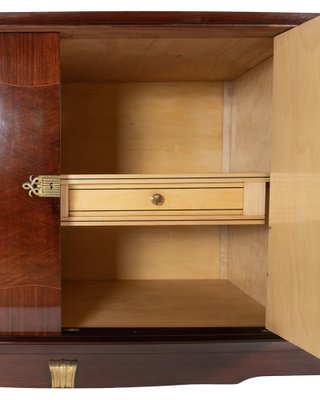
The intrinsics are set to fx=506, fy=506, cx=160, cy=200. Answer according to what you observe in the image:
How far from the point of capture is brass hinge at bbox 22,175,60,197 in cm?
138

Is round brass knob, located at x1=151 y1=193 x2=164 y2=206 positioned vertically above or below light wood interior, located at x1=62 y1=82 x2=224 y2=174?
below

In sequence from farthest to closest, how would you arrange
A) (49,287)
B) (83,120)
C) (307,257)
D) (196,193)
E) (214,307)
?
(83,120)
(214,307)
(196,193)
(49,287)
(307,257)

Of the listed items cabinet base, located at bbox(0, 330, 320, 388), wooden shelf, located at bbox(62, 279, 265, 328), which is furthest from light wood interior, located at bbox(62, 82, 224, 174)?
cabinet base, located at bbox(0, 330, 320, 388)

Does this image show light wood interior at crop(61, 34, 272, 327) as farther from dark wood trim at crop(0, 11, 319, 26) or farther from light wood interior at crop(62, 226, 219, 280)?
dark wood trim at crop(0, 11, 319, 26)

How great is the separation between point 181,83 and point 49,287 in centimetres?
108

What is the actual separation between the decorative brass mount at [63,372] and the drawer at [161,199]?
15.3 inches

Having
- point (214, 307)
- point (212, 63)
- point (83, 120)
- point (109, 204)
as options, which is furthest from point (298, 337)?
point (83, 120)

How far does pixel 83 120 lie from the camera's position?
6.82 ft

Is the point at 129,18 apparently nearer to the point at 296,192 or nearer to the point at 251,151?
the point at 296,192

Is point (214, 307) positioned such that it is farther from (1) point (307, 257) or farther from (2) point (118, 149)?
(2) point (118, 149)

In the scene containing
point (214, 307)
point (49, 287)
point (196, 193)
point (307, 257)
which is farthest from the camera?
point (214, 307)

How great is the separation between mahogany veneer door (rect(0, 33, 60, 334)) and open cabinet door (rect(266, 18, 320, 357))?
0.61 meters

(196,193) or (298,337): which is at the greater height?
(196,193)

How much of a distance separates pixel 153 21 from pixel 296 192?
59 centimetres
